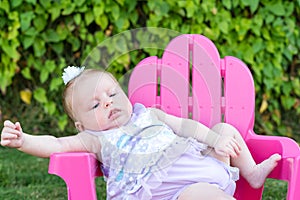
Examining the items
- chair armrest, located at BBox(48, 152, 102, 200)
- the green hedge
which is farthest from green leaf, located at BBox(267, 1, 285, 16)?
chair armrest, located at BBox(48, 152, 102, 200)

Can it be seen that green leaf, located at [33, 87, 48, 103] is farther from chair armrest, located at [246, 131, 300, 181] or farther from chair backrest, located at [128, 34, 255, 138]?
chair armrest, located at [246, 131, 300, 181]

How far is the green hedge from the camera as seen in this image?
3934mm

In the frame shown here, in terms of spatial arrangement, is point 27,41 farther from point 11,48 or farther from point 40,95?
point 40,95

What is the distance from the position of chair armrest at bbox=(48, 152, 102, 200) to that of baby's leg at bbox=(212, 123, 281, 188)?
1.63 ft

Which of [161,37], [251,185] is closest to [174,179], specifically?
[251,185]

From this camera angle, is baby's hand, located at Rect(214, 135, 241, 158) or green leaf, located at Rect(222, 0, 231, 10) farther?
green leaf, located at Rect(222, 0, 231, 10)

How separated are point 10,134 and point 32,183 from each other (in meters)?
1.25

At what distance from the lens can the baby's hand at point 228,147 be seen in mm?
2225

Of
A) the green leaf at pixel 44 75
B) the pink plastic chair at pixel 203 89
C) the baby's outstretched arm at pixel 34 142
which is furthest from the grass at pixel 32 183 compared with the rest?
the baby's outstretched arm at pixel 34 142

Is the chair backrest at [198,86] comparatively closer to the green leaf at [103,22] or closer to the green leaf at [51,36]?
the green leaf at [103,22]

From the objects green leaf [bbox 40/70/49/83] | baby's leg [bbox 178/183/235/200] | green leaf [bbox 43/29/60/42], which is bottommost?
baby's leg [bbox 178/183/235/200]

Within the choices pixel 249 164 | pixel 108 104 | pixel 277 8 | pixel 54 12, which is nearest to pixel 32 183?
Result: pixel 54 12

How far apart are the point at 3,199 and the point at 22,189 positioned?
0.17 m

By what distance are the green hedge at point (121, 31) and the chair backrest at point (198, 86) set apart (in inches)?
51.5
